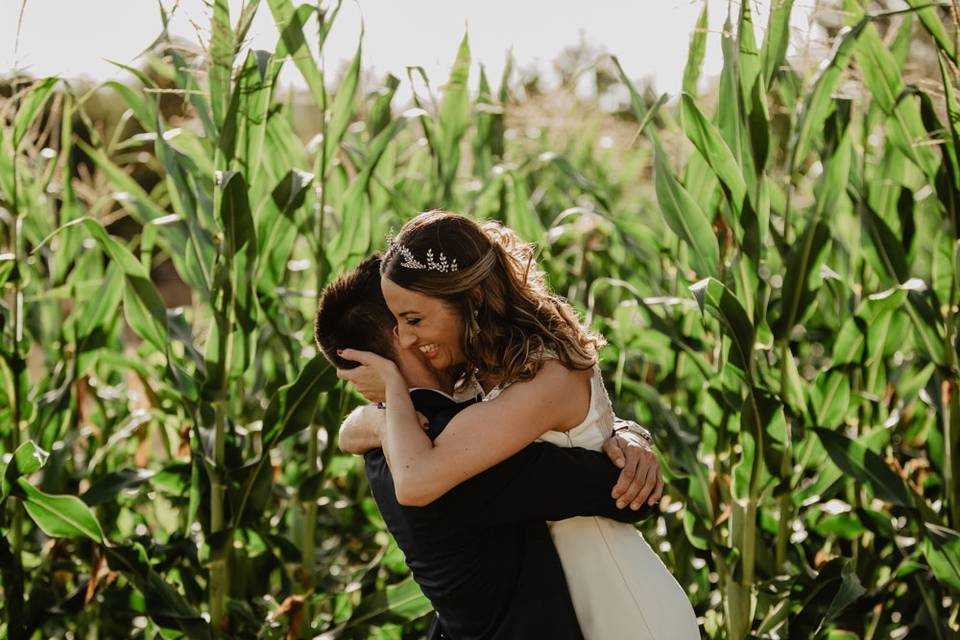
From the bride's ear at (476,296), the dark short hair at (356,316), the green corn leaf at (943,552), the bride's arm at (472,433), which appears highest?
the bride's ear at (476,296)

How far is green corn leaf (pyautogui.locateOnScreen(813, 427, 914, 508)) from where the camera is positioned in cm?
201

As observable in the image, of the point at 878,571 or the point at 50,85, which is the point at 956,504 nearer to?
the point at 878,571

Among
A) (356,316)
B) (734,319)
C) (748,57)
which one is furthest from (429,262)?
(748,57)

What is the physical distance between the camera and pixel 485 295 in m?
1.48

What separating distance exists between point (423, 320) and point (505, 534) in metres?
0.30

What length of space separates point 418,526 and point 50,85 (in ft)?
3.99

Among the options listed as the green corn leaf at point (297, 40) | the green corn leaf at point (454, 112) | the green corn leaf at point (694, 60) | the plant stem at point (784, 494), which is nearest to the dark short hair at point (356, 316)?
the green corn leaf at point (297, 40)

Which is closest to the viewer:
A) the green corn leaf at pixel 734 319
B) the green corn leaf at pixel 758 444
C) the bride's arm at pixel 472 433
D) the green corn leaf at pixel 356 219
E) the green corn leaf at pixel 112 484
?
the bride's arm at pixel 472 433

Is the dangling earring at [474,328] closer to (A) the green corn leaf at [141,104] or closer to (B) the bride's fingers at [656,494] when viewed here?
(B) the bride's fingers at [656,494]

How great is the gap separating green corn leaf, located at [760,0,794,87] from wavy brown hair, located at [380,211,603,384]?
27.2 inches

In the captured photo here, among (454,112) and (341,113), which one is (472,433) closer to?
(341,113)

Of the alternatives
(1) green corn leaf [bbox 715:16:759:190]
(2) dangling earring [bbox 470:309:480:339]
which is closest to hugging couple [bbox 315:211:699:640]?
(2) dangling earring [bbox 470:309:480:339]

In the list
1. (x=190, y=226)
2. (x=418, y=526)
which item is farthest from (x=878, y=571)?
(x=190, y=226)

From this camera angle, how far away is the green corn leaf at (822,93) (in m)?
1.90
